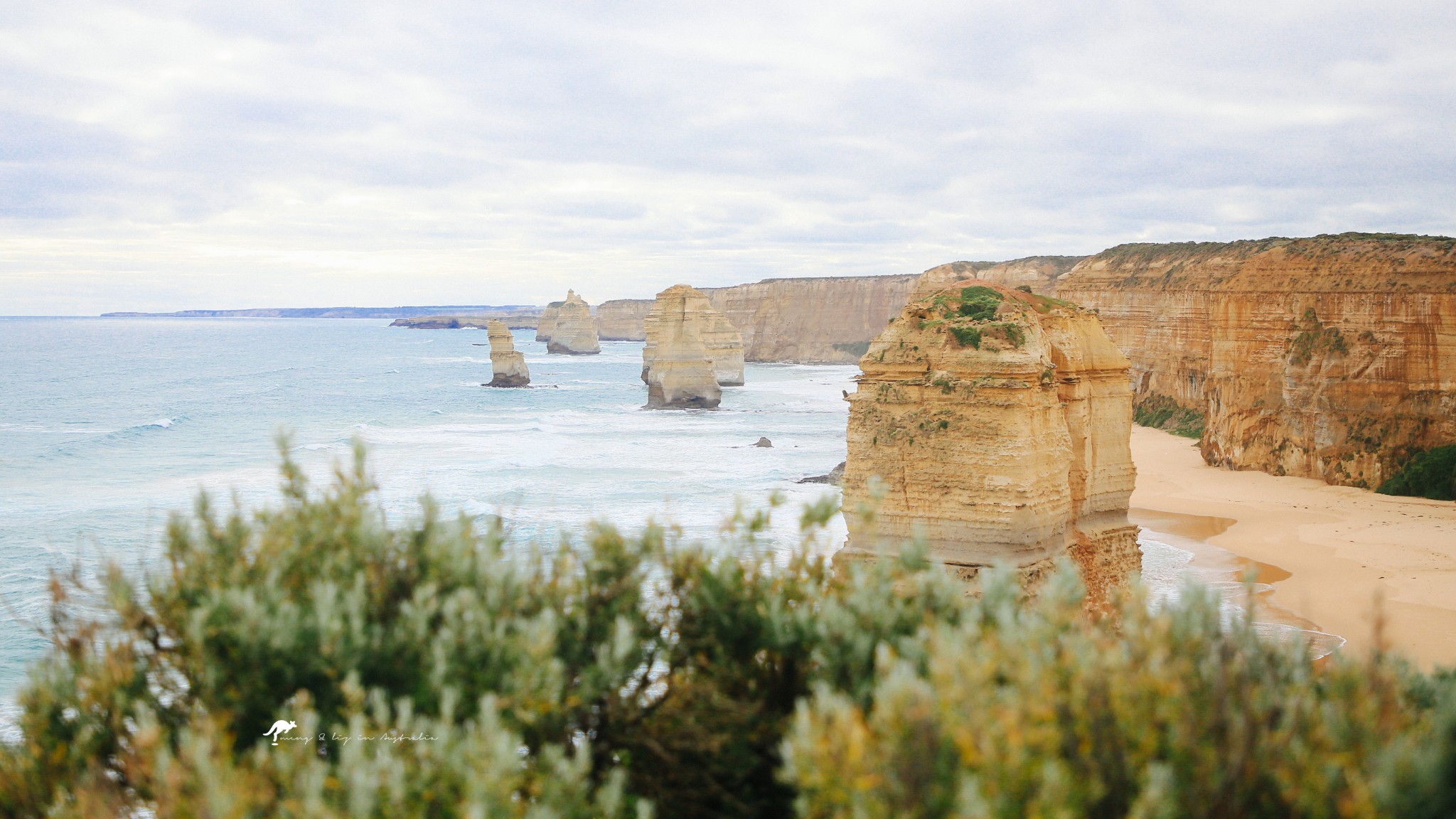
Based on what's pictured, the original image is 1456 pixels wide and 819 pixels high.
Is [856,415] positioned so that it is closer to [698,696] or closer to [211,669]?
[698,696]

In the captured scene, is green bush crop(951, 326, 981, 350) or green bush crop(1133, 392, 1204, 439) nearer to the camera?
green bush crop(951, 326, 981, 350)

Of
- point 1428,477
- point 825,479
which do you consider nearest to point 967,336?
point 825,479

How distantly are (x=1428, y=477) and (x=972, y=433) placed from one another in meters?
24.4

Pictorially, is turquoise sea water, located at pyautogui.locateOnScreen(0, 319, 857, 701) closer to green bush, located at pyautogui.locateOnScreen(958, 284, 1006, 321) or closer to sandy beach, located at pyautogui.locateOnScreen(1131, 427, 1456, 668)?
green bush, located at pyautogui.locateOnScreen(958, 284, 1006, 321)

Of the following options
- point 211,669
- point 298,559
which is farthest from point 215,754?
point 298,559

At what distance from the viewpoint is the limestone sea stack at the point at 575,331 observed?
142 m

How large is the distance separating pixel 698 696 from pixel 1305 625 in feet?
59.2

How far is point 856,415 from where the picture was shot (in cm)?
1694

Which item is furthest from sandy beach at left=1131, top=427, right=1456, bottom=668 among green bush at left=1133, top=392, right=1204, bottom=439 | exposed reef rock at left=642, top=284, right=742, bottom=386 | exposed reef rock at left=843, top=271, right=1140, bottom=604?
exposed reef rock at left=642, top=284, right=742, bottom=386

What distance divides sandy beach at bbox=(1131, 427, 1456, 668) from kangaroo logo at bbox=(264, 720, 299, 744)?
567 inches

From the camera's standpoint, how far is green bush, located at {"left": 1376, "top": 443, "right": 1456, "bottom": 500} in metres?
32.2

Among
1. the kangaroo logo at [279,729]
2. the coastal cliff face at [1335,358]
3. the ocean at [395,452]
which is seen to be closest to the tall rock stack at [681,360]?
the ocean at [395,452]

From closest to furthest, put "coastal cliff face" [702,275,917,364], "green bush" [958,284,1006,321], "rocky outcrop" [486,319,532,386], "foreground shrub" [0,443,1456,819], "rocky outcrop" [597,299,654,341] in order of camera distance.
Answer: "foreground shrub" [0,443,1456,819] → "green bush" [958,284,1006,321] → "rocky outcrop" [486,319,532,386] → "coastal cliff face" [702,275,917,364] → "rocky outcrop" [597,299,654,341]

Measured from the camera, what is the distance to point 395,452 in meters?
49.4
